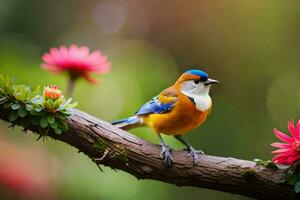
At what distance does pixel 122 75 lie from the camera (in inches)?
91.4

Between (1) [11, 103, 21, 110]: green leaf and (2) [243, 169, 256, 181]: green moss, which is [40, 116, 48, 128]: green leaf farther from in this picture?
(2) [243, 169, 256, 181]: green moss

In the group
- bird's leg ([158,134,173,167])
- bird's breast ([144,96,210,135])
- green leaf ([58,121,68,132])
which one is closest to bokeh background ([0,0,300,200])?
bird's breast ([144,96,210,135])

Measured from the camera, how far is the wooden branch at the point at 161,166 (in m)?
1.50

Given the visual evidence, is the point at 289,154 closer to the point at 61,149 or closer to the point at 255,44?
the point at 61,149

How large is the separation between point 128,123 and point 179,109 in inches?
6.4

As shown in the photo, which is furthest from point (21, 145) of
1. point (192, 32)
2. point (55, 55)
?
point (192, 32)

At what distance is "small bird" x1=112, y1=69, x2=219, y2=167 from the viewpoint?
179cm

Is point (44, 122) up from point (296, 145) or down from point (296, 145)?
down

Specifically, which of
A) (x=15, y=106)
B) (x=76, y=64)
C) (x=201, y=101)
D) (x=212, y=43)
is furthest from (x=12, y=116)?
(x=212, y=43)

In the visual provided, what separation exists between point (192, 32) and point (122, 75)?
1.50 m

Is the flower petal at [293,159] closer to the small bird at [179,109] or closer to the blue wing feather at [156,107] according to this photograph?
Result: the small bird at [179,109]

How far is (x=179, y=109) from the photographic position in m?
1.81

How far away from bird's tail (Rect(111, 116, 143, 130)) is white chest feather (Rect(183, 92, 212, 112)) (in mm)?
171

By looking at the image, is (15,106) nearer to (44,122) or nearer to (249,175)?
(44,122)
